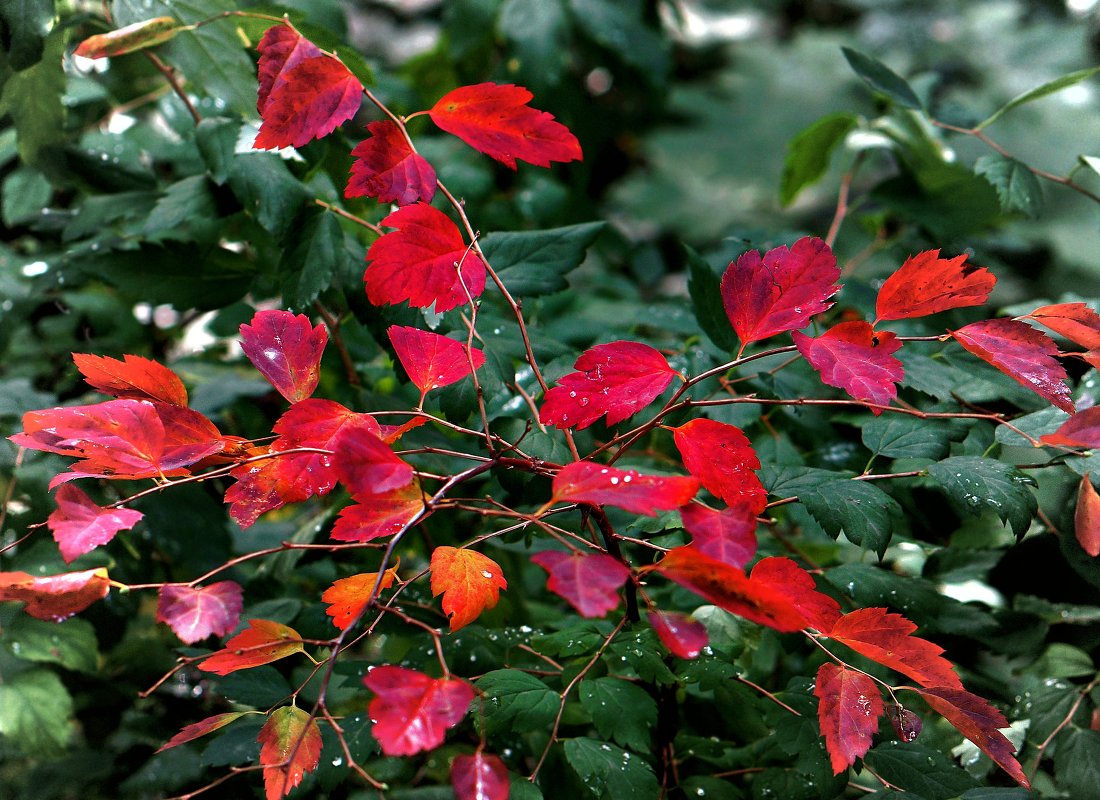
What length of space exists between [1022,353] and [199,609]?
470mm

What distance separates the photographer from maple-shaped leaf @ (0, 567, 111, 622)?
16.3 inches

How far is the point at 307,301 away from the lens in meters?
0.64

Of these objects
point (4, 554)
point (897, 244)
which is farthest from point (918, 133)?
point (4, 554)

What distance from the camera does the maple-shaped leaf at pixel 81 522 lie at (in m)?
0.42

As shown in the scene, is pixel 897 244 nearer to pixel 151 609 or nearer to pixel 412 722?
pixel 412 722

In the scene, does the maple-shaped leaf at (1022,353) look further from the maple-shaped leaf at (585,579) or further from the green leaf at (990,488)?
the maple-shaped leaf at (585,579)

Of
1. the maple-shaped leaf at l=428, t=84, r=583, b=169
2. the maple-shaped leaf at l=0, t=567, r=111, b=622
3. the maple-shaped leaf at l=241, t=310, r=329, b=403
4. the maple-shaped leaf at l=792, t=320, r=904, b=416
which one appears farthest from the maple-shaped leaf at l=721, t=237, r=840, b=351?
the maple-shaped leaf at l=0, t=567, r=111, b=622

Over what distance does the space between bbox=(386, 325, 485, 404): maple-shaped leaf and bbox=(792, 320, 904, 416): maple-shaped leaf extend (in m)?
0.19

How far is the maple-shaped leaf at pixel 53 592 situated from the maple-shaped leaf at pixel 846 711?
382mm

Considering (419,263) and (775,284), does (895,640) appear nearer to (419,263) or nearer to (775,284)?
(775,284)

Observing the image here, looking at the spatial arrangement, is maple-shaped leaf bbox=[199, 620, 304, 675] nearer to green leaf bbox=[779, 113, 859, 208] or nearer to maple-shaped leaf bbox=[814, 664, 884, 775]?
maple-shaped leaf bbox=[814, 664, 884, 775]

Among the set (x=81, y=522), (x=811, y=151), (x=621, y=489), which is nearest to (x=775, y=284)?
(x=621, y=489)

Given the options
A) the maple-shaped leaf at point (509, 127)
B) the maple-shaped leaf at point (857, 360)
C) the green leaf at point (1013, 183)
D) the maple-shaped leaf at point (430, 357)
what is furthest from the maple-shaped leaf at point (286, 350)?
the green leaf at point (1013, 183)

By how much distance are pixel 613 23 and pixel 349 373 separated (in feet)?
3.60
